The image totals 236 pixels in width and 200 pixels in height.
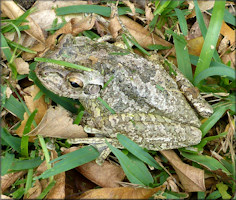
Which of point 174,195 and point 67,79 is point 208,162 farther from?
point 67,79

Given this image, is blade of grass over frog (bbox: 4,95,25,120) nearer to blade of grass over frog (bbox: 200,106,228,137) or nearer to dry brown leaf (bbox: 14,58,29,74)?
dry brown leaf (bbox: 14,58,29,74)

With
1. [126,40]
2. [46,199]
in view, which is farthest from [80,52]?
[46,199]

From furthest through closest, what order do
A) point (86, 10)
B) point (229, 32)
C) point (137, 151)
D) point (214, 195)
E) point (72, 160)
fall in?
point (229, 32) < point (86, 10) < point (214, 195) < point (137, 151) < point (72, 160)

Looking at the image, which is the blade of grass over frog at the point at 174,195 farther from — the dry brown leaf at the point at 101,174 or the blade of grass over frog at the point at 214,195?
the dry brown leaf at the point at 101,174

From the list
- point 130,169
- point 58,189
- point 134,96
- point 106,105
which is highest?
point 134,96

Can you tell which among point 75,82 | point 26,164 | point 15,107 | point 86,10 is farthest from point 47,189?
point 86,10

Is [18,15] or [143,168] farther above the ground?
[18,15]

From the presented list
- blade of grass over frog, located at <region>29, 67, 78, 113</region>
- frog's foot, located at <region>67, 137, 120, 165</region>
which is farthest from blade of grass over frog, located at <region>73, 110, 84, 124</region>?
blade of grass over frog, located at <region>29, 67, 78, 113</region>
